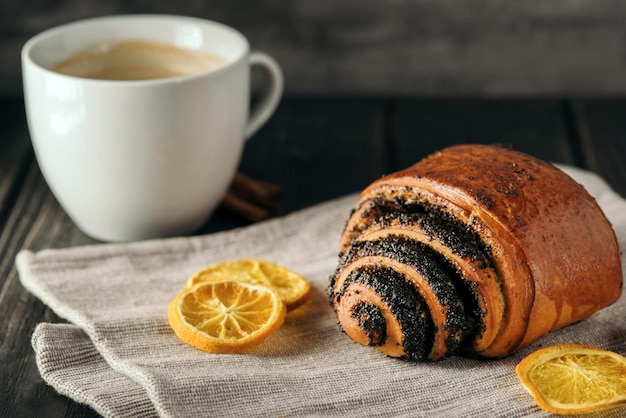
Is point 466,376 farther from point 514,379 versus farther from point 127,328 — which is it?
point 127,328

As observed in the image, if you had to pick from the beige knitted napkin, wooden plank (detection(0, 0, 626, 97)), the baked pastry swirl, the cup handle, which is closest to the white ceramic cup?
the cup handle

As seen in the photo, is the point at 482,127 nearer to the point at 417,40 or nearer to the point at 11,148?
the point at 417,40

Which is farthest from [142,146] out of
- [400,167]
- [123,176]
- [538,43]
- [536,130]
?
[538,43]

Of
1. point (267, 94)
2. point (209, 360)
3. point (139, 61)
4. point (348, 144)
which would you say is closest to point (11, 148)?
point (139, 61)

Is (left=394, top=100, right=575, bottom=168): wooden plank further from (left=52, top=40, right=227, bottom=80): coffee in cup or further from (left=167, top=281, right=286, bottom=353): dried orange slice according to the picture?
(left=167, top=281, right=286, bottom=353): dried orange slice

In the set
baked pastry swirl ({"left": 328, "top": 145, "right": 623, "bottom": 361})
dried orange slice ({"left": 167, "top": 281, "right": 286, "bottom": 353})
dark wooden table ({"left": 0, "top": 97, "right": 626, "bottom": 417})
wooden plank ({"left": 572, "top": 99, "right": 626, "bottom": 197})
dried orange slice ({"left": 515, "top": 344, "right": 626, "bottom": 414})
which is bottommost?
dark wooden table ({"left": 0, "top": 97, "right": 626, "bottom": 417})

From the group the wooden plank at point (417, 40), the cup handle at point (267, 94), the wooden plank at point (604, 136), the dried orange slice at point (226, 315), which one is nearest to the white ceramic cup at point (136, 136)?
the cup handle at point (267, 94)
